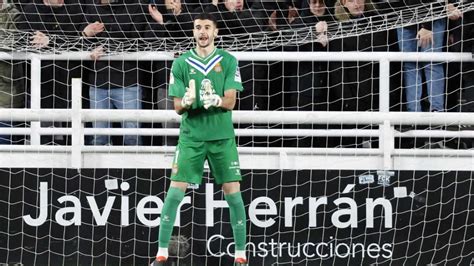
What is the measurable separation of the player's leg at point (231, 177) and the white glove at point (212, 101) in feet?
1.31

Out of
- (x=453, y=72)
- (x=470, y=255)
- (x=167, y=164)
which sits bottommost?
(x=470, y=255)

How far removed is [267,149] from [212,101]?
1902mm

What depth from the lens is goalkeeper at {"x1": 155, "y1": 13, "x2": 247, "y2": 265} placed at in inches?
409

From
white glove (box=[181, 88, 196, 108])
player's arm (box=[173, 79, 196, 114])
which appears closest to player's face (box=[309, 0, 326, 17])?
player's arm (box=[173, 79, 196, 114])

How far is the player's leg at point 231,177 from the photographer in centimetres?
1050

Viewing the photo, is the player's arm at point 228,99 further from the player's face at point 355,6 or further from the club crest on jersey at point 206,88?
the player's face at point 355,6

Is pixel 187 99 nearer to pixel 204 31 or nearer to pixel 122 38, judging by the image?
pixel 204 31

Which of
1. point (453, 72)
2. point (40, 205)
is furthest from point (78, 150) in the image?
point (453, 72)

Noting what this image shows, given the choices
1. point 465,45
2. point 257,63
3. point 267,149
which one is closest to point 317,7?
point 257,63

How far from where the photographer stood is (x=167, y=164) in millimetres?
11945

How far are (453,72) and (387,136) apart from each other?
3.37 feet

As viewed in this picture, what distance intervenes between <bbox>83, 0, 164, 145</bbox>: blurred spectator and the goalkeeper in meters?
2.05

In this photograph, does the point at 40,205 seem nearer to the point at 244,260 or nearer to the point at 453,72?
the point at 244,260

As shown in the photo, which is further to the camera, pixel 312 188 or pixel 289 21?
pixel 289 21
